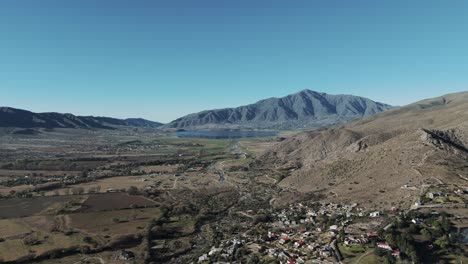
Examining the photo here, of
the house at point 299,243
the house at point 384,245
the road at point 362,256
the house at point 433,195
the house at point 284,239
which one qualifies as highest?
the house at point 433,195

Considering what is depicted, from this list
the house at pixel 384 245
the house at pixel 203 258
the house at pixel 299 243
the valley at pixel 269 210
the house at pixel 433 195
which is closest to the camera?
the house at pixel 384 245

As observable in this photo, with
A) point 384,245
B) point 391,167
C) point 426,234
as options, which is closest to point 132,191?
point 391,167

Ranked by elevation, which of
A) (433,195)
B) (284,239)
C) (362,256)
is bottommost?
(284,239)

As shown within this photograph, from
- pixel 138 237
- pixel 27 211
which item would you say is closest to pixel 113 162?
pixel 27 211

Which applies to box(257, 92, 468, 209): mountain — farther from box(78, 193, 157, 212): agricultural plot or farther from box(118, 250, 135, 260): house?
box(118, 250, 135, 260): house

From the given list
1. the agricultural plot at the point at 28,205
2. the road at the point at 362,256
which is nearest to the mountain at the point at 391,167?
the road at the point at 362,256

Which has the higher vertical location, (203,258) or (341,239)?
(341,239)

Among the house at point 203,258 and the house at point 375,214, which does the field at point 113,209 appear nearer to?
the house at point 203,258

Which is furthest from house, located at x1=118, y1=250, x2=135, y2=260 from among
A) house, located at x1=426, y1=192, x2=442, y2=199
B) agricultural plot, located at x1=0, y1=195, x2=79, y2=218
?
house, located at x1=426, y1=192, x2=442, y2=199

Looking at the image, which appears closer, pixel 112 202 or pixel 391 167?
pixel 391 167

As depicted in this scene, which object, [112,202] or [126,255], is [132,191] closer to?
[112,202]

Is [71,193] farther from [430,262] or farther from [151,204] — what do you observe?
[430,262]
